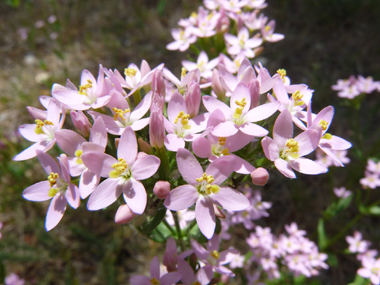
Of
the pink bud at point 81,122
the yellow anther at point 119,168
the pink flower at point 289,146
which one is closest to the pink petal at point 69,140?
the pink bud at point 81,122

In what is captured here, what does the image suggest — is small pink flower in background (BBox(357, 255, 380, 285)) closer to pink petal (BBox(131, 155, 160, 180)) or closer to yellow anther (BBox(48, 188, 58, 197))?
pink petal (BBox(131, 155, 160, 180))

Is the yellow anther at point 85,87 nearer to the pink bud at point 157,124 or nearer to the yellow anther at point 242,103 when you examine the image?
the pink bud at point 157,124

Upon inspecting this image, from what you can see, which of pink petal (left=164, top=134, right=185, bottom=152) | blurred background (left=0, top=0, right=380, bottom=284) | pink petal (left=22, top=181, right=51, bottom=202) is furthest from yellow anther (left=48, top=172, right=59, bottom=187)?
blurred background (left=0, top=0, right=380, bottom=284)

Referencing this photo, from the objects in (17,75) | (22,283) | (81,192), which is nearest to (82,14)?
(17,75)

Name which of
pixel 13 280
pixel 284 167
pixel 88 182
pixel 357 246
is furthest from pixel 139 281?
pixel 357 246

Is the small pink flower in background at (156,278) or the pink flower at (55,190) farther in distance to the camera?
the small pink flower in background at (156,278)

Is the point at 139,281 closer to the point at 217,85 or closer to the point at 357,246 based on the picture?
the point at 217,85
